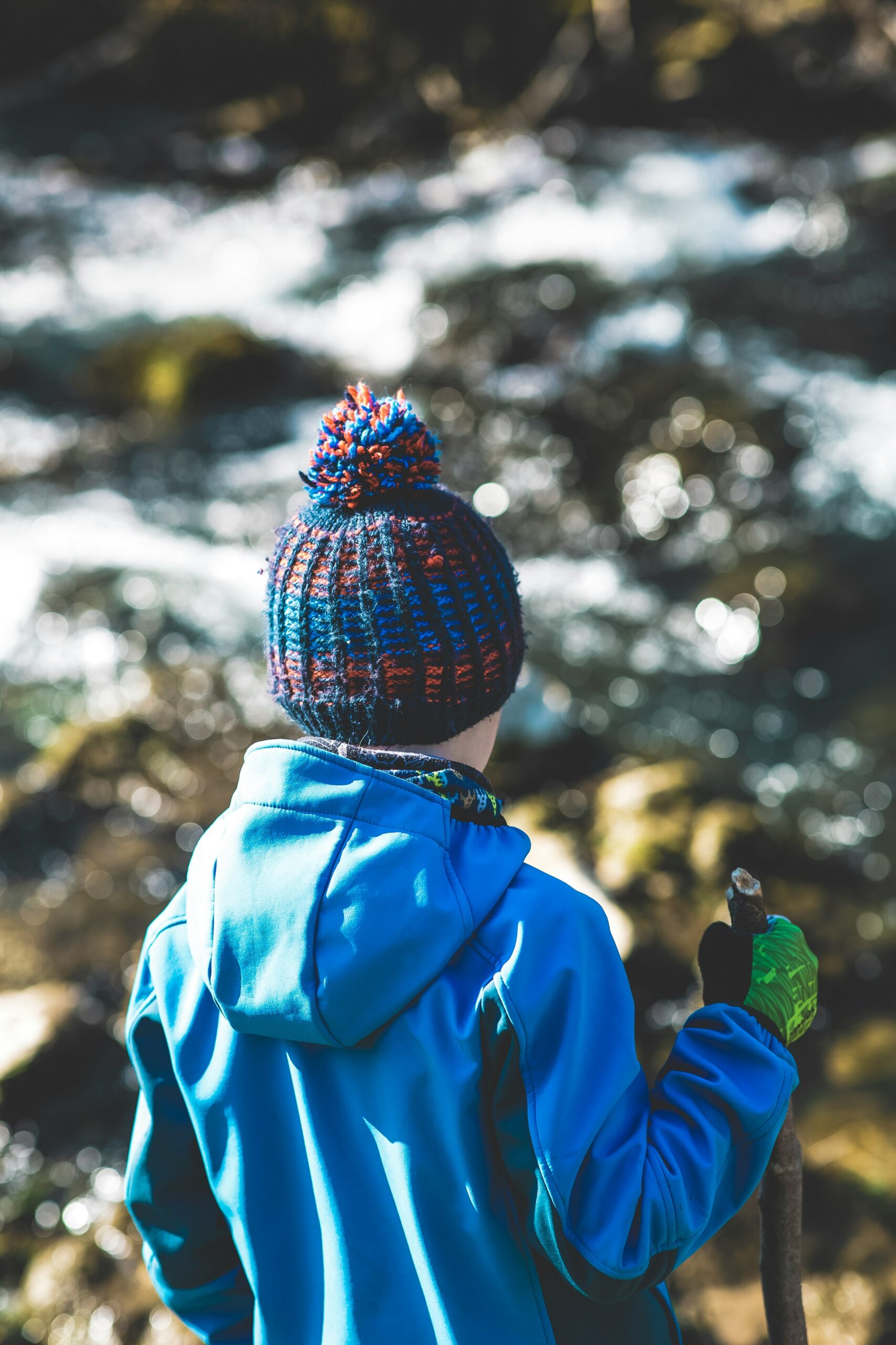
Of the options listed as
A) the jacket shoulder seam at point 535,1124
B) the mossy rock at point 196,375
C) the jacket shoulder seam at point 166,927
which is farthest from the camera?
the mossy rock at point 196,375

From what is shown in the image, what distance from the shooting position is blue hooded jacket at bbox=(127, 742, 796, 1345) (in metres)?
1.22

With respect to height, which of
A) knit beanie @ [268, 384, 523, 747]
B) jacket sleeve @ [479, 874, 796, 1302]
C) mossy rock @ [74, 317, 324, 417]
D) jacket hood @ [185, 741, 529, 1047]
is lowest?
jacket sleeve @ [479, 874, 796, 1302]

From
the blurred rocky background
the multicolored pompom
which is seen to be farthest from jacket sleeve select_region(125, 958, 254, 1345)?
the blurred rocky background

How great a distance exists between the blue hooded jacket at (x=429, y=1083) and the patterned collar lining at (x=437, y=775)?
0.04 metres

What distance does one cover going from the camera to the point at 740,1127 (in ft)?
4.39

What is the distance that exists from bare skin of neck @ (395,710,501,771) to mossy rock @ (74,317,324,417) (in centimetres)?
816

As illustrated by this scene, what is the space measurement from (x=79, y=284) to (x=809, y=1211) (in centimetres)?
1183

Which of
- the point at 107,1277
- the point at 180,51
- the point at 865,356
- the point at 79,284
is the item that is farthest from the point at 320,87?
the point at 107,1277

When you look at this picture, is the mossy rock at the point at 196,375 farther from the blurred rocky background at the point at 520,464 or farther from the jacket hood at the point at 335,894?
the jacket hood at the point at 335,894

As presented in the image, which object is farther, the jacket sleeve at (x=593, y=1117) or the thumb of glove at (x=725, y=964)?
the thumb of glove at (x=725, y=964)

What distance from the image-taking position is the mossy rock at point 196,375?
908 centimetres

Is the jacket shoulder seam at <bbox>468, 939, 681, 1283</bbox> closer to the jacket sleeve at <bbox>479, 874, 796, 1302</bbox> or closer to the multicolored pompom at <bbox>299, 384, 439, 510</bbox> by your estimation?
the jacket sleeve at <bbox>479, 874, 796, 1302</bbox>

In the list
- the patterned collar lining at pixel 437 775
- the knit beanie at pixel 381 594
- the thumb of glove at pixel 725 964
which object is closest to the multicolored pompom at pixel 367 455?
the knit beanie at pixel 381 594

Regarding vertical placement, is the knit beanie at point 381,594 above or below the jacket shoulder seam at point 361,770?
above
